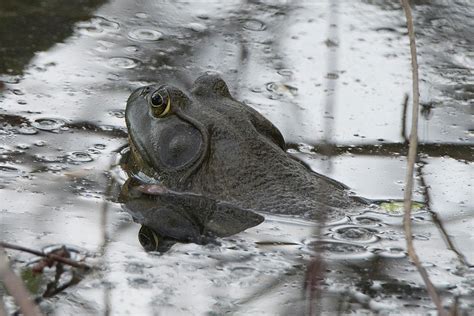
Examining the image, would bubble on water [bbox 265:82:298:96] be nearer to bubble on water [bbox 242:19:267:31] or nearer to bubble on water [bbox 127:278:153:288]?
bubble on water [bbox 242:19:267:31]

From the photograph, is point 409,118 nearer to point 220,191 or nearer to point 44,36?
point 220,191

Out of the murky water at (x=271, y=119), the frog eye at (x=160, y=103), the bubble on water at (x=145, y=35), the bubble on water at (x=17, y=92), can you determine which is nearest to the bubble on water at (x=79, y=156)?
the murky water at (x=271, y=119)

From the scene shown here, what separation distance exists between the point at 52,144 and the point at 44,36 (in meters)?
1.43

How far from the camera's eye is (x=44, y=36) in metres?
6.70

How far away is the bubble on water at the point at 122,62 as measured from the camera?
6.44 metres

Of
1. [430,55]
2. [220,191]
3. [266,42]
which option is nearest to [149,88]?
[220,191]

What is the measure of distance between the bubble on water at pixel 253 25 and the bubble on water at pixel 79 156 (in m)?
2.07

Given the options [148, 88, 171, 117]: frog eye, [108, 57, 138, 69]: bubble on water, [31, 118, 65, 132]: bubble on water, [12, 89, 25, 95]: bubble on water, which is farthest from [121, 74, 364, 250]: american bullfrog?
[108, 57, 138, 69]: bubble on water

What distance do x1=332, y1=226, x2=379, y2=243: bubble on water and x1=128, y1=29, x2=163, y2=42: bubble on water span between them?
2.50 meters

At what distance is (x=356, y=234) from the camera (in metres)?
4.71

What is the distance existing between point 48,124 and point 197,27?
1692 mm

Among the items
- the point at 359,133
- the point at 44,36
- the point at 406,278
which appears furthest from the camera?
the point at 44,36

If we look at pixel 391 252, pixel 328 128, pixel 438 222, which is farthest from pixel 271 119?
pixel 391 252

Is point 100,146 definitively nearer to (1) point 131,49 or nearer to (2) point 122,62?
(2) point 122,62
